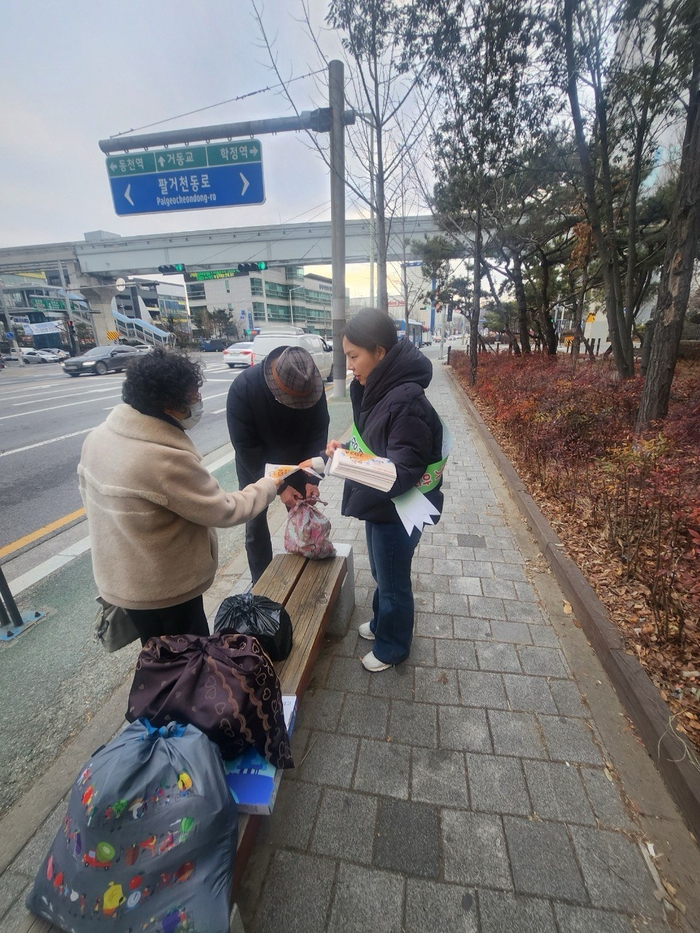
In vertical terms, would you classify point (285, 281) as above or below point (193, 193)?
above

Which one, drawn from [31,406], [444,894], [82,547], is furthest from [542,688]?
[31,406]

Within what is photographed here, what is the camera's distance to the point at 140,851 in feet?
3.27

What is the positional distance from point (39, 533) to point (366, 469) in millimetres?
4050

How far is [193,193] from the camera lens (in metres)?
7.52

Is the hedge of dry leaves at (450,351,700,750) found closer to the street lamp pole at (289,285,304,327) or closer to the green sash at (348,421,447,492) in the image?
the green sash at (348,421,447,492)

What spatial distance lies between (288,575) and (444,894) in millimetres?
1472

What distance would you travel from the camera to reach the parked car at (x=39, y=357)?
30.8m

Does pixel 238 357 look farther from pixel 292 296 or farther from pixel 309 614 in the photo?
pixel 292 296

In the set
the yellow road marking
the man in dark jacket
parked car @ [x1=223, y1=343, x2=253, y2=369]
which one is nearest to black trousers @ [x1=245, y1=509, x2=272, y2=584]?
the man in dark jacket

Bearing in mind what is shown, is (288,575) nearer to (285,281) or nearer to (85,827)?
(85,827)

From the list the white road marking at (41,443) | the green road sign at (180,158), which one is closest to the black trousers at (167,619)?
the white road marking at (41,443)

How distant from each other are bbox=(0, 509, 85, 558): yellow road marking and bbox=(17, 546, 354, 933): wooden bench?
2898 mm

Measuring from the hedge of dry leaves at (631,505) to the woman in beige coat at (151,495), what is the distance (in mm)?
2207

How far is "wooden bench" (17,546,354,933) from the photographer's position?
4.45ft
